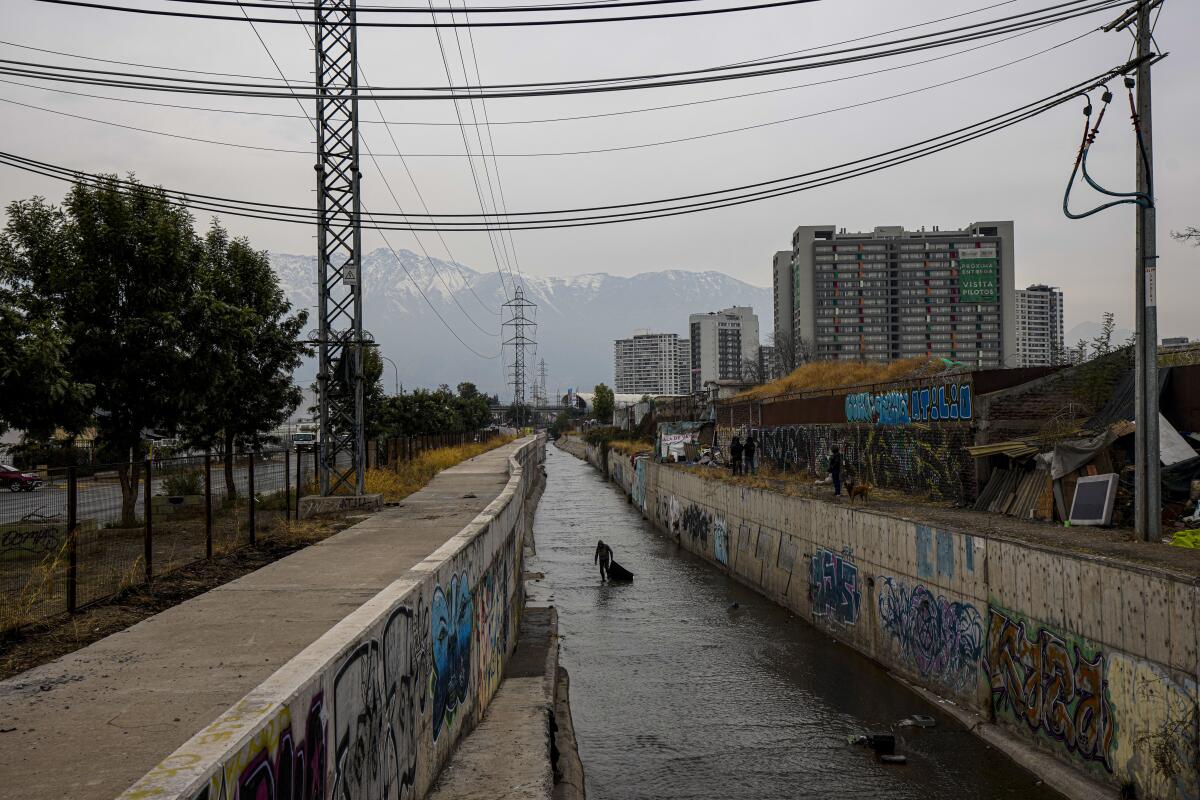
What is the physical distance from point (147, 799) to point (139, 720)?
3.42 metres

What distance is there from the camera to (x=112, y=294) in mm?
18172

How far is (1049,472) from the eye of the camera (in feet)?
58.3

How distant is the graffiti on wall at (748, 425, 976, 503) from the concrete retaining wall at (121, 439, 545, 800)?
43.4 feet

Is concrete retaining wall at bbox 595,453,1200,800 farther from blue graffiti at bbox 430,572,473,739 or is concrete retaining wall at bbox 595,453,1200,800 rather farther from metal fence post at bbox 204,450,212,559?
metal fence post at bbox 204,450,212,559

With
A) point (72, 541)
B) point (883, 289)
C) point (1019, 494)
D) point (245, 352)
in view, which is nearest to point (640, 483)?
point (245, 352)

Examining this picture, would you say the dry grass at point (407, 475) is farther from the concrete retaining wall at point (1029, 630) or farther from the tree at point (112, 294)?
the concrete retaining wall at point (1029, 630)

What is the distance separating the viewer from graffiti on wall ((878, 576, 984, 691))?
14.4 metres

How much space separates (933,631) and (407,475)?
20.2 metres

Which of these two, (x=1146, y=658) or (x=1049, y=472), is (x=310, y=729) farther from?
(x=1049, y=472)

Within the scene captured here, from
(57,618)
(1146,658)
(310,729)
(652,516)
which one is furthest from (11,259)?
(652,516)

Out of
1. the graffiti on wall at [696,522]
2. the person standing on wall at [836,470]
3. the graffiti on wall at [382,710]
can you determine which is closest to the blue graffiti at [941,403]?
the person standing on wall at [836,470]

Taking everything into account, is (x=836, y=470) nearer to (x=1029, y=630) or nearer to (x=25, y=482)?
(x=1029, y=630)

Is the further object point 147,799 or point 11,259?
point 11,259

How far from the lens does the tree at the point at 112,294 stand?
58.5ft
